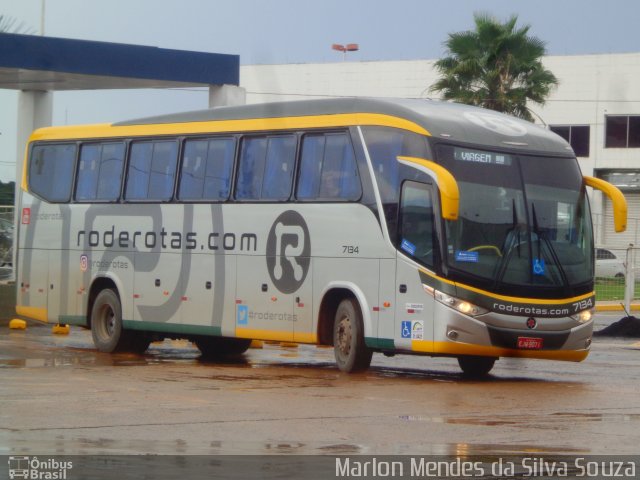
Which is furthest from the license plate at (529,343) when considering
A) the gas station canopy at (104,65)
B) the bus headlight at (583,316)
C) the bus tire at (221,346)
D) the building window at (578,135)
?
the building window at (578,135)

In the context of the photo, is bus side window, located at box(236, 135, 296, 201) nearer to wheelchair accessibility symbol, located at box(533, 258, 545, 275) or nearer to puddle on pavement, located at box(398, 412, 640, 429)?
wheelchair accessibility symbol, located at box(533, 258, 545, 275)

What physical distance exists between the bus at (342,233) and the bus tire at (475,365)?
0.03 metres

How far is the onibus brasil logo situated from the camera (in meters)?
7.78

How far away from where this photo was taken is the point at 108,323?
21.0 metres

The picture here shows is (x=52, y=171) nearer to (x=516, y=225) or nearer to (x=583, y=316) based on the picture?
(x=516, y=225)

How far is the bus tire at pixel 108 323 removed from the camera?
20.5 meters

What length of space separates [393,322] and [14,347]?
284 inches

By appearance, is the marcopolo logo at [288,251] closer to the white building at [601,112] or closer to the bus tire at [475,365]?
the bus tire at [475,365]

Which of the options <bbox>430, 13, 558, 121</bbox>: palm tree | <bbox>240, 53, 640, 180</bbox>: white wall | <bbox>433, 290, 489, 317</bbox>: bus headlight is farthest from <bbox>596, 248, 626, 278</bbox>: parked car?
<bbox>240, 53, 640, 180</bbox>: white wall

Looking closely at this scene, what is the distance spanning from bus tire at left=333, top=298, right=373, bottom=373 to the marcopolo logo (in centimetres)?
84

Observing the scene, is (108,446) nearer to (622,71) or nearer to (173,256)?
(173,256)

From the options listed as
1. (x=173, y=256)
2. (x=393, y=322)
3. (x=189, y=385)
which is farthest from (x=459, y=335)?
(x=173, y=256)

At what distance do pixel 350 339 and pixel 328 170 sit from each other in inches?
87.6

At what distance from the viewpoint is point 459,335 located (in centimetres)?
1573
